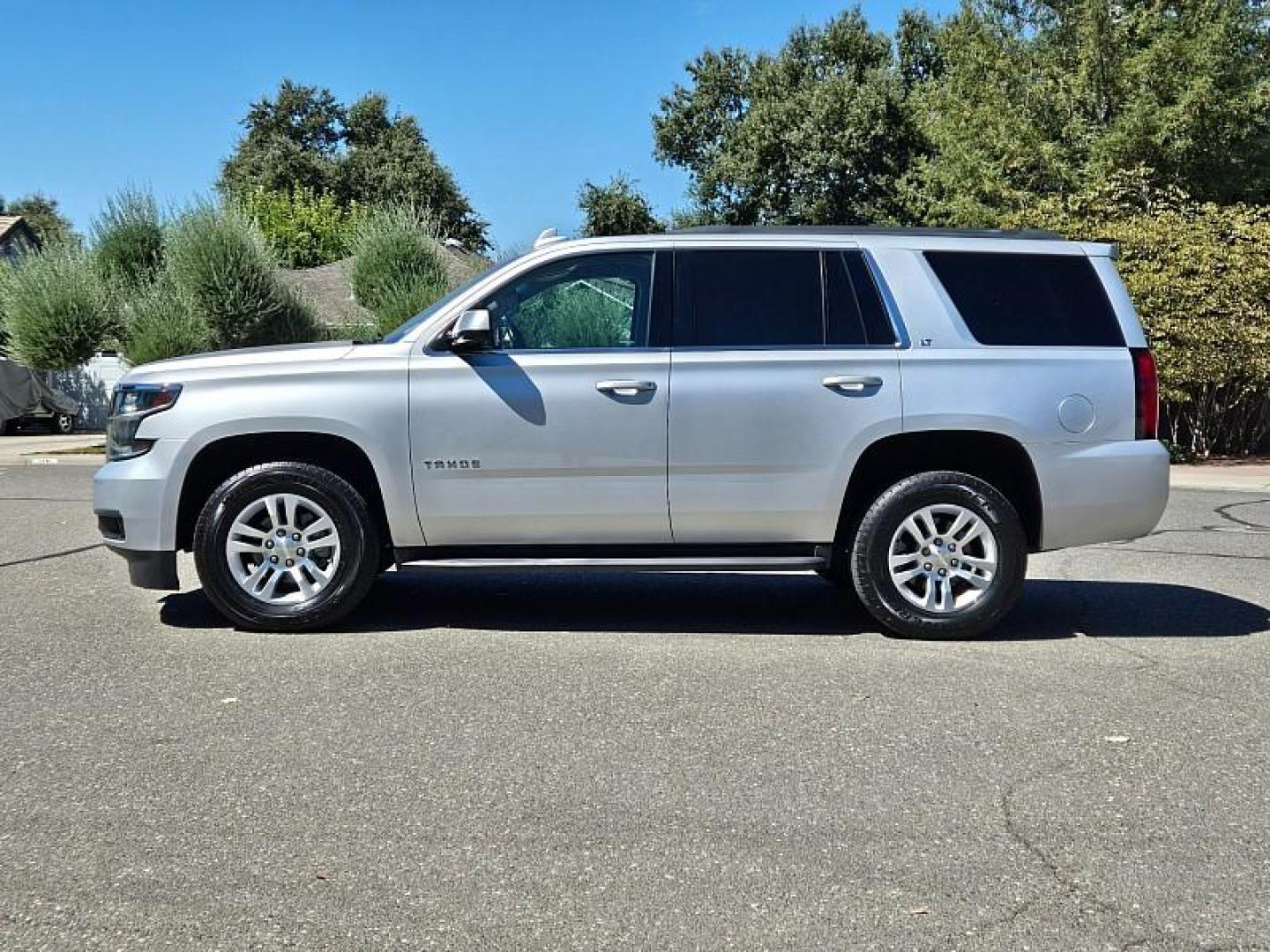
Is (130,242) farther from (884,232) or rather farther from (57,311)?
(884,232)

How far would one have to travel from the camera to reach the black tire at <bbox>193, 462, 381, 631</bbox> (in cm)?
623

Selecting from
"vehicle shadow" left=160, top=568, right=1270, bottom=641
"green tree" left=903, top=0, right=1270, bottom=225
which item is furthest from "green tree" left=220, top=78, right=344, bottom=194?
"vehicle shadow" left=160, top=568, right=1270, bottom=641

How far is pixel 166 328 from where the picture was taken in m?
21.5

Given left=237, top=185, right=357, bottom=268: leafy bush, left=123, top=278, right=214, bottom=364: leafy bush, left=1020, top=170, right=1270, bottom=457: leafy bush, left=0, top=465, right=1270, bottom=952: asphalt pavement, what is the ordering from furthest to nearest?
left=237, top=185, right=357, bottom=268: leafy bush, left=123, top=278, right=214, bottom=364: leafy bush, left=1020, top=170, right=1270, bottom=457: leafy bush, left=0, top=465, right=1270, bottom=952: asphalt pavement

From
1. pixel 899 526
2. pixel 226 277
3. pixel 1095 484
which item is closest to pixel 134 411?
pixel 899 526

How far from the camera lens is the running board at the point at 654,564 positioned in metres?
6.17

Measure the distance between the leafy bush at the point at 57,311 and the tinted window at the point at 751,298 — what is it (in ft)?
65.8

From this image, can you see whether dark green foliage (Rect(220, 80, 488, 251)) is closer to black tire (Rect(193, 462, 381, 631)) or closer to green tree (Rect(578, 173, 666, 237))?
green tree (Rect(578, 173, 666, 237))

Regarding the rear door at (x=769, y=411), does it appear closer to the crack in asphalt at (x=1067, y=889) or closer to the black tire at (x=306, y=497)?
the black tire at (x=306, y=497)

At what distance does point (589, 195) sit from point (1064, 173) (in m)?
22.7

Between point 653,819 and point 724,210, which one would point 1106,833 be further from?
point 724,210

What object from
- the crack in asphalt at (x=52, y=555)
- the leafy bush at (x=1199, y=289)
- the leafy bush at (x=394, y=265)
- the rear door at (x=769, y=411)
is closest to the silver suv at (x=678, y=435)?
the rear door at (x=769, y=411)

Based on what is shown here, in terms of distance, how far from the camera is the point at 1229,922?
10.6 feet

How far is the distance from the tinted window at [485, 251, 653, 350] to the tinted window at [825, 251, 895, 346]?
3.07 feet
